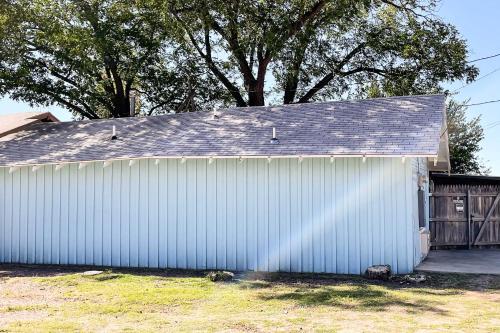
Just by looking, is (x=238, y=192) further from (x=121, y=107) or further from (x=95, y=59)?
(x=121, y=107)

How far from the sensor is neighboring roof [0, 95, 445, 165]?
11.2 meters

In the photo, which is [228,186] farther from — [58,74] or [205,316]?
[58,74]

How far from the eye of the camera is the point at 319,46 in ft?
80.5

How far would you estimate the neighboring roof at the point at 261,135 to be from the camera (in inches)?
443

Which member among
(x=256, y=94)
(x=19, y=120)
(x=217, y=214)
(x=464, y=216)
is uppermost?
(x=256, y=94)

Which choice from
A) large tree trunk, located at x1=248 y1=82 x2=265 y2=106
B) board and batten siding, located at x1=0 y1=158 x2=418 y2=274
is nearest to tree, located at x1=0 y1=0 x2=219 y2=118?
large tree trunk, located at x1=248 y1=82 x2=265 y2=106

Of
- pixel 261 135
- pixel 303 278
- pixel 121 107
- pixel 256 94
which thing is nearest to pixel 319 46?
pixel 256 94

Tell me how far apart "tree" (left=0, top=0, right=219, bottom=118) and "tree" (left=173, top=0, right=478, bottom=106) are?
168 centimetres

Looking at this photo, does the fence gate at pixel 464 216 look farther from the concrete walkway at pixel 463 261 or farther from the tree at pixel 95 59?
the tree at pixel 95 59

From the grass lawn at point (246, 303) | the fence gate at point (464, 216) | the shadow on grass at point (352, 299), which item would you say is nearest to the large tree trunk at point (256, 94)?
the fence gate at point (464, 216)

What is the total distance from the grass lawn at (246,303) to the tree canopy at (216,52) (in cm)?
1369

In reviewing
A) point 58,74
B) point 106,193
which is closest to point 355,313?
point 106,193

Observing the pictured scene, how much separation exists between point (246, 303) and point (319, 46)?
60.4 ft

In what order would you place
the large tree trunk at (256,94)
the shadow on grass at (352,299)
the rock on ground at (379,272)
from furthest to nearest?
1. the large tree trunk at (256,94)
2. the rock on ground at (379,272)
3. the shadow on grass at (352,299)
